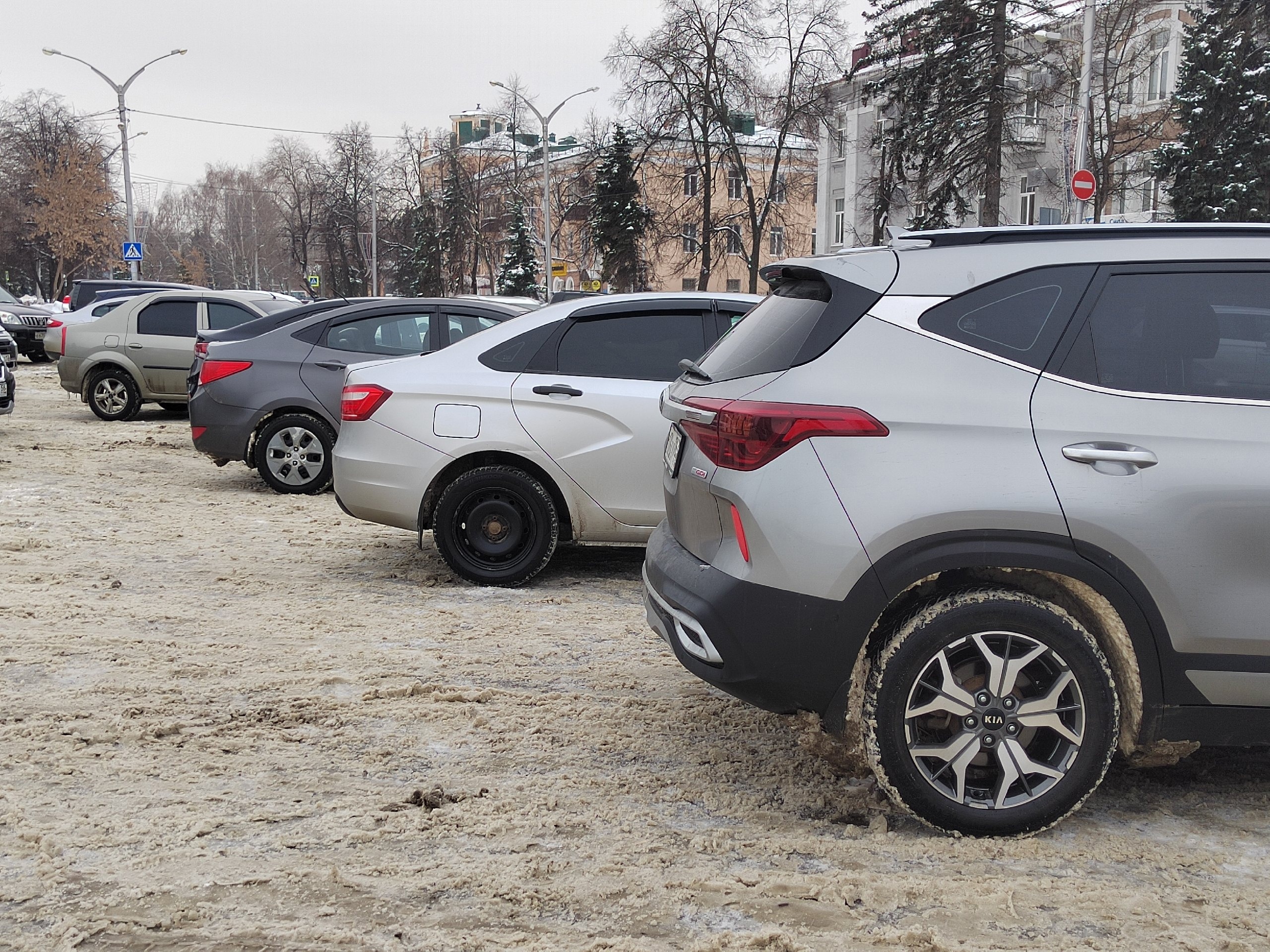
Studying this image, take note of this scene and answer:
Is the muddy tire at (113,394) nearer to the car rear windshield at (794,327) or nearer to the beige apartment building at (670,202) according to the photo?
the beige apartment building at (670,202)

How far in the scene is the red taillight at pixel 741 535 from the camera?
11.8 ft

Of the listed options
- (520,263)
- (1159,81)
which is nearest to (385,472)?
(1159,81)

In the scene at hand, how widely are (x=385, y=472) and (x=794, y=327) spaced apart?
12.1 ft

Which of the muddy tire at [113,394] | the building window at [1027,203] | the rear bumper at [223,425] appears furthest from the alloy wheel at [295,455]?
the building window at [1027,203]

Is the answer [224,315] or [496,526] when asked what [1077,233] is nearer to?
[496,526]

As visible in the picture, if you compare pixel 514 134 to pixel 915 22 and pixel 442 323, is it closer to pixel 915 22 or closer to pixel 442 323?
pixel 915 22

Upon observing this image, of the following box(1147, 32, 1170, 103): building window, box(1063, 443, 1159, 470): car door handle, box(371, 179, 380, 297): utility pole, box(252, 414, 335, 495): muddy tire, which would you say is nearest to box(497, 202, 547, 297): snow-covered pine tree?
box(371, 179, 380, 297): utility pole

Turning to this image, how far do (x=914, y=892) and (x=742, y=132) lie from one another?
41.5m

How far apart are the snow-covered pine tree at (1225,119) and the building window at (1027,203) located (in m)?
16.7

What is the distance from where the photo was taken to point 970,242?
12.3 feet

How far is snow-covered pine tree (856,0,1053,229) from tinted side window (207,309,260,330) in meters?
21.4

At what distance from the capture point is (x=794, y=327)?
3.80m

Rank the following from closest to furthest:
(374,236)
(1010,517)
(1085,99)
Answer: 1. (1010,517)
2. (1085,99)
3. (374,236)

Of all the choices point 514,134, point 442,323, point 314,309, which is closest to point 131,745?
point 442,323
